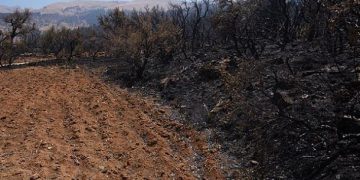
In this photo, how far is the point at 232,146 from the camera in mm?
17641

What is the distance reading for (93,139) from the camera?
17.8m

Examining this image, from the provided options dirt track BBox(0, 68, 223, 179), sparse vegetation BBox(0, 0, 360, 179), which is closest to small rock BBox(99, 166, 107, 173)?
dirt track BBox(0, 68, 223, 179)

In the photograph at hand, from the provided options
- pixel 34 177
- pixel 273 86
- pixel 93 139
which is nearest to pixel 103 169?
pixel 34 177

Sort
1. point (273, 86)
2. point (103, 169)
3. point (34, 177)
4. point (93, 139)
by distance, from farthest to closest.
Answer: point (273, 86), point (93, 139), point (103, 169), point (34, 177)

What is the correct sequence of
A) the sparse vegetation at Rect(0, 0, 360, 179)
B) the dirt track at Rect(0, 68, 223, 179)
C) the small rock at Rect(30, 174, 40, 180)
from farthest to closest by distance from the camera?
the dirt track at Rect(0, 68, 223, 179) < the sparse vegetation at Rect(0, 0, 360, 179) < the small rock at Rect(30, 174, 40, 180)

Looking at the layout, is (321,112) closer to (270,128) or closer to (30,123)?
(270,128)

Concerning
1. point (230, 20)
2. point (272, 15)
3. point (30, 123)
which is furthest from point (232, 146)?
point (272, 15)

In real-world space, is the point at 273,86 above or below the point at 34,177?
above

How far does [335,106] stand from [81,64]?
28634mm

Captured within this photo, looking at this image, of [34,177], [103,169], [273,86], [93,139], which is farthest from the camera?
[273,86]

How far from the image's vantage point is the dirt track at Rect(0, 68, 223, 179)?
14.9m

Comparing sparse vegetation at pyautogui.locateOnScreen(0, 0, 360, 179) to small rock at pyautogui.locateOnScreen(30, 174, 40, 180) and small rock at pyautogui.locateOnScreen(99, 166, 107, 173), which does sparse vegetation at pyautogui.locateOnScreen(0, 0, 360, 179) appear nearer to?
small rock at pyautogui.locateOnScreen(99, 166, 107, 173)

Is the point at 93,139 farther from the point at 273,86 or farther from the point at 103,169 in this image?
the point at 273,86

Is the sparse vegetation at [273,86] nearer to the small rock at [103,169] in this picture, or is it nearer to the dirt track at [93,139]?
the dirt track at [93,139]
